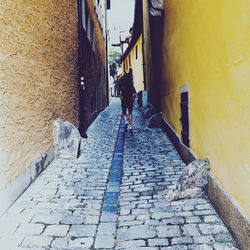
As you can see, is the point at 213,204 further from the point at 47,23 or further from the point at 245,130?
Result: the point at 47,23

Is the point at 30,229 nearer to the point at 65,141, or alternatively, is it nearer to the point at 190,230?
the point at 190,230

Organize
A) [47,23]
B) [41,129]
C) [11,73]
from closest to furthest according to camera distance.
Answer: [11,73], [41,129], [47,23]

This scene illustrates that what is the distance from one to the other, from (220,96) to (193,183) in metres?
1.25

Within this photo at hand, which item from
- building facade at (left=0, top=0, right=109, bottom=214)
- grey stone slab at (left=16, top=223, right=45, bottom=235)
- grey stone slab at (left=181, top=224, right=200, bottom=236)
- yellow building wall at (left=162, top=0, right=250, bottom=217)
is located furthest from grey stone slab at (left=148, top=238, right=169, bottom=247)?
building facade at (left=0, top=0, right=109, bottom=214)

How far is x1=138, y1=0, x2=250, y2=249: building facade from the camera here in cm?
233

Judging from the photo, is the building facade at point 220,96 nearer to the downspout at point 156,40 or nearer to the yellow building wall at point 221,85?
the yellow building wall at point 221,85

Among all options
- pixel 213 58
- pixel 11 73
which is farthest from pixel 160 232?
pixel 11 73

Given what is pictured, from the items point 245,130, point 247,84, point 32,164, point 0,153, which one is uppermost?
point 247,84

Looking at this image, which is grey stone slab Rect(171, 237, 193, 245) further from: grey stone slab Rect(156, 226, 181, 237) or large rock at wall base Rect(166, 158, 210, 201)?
large rock at wall base Rect(166, 158, 210, 201)

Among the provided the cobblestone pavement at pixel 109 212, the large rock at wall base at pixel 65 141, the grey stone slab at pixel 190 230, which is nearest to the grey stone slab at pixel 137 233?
the cobblestone pavement at pixel 109 212

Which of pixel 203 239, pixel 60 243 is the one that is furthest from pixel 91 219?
pixel 203 239

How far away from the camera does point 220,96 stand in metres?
2.96

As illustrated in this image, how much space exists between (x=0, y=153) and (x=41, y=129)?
1.51 meters

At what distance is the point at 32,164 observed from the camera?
13.9 feet
